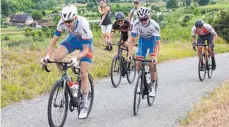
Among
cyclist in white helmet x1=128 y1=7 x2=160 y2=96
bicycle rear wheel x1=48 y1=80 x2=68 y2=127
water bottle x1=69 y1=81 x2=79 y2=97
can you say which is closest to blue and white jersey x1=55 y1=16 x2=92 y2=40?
water bottle x1=69 y1=81 x2=79 y2=97

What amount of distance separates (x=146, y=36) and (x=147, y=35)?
0.25 ft

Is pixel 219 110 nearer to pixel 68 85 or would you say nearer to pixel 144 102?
pixel 144 102

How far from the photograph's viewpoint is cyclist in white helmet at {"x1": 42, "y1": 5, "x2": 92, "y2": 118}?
7.68 meters

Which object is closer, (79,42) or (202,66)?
(79,42)

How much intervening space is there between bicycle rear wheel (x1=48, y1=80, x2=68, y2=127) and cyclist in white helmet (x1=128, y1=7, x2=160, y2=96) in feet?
6.84

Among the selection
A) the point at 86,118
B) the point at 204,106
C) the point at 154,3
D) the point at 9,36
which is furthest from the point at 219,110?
the point at 154,3

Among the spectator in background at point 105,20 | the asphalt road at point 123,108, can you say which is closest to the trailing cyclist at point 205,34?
the asphalt road at point 123,108

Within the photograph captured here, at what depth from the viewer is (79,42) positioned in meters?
8.38

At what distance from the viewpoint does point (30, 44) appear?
1482cm

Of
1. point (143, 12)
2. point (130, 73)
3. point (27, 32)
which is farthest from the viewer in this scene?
point (27, 32)

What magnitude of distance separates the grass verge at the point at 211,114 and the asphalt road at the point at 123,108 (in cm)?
36

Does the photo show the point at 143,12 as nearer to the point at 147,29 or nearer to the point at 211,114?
the point at 147,29

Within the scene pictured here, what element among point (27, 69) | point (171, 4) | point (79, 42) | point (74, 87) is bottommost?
point (27, 69)

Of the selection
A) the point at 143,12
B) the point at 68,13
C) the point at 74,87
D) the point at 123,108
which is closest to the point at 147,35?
the point at 143,12
